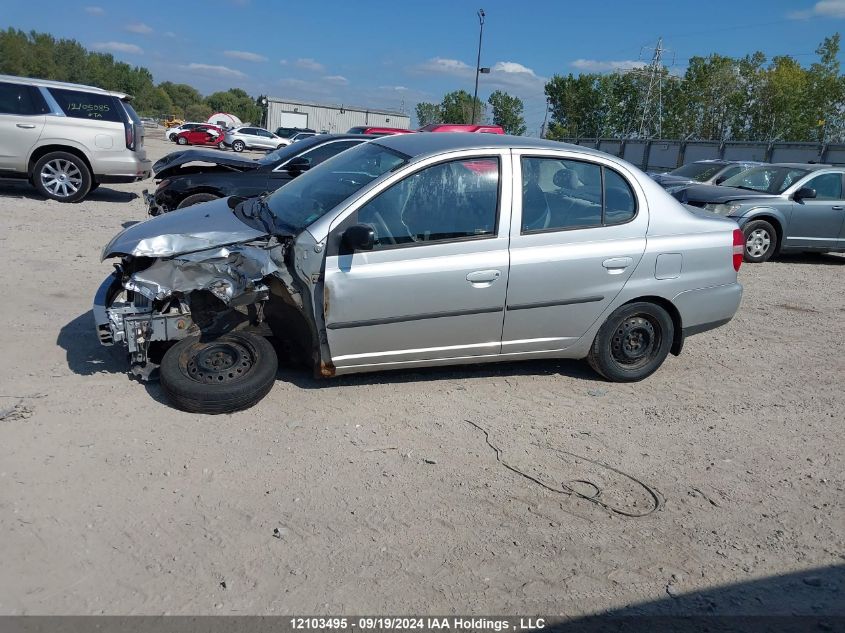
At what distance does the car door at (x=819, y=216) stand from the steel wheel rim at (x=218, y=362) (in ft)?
33.2

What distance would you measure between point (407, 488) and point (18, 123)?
10.6m

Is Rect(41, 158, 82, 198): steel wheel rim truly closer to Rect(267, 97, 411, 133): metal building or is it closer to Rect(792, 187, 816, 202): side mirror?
Rect(792, 187, 816, 202): side mirror

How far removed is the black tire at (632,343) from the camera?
5211 mm

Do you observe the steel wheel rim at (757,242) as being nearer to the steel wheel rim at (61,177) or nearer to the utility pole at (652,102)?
the steel wheel rim at (61,177)

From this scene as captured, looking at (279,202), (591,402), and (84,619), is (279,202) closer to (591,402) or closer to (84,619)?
(591,402)

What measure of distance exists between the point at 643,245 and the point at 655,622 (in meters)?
2.90

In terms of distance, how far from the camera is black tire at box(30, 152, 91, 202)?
11.6 meters

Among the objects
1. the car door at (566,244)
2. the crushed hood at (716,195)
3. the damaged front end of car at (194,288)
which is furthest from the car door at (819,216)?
the damaged front end of car at (194,288)

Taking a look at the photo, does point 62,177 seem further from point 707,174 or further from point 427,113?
point 427,113

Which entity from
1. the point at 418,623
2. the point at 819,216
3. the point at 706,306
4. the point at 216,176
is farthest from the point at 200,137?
the point at 418,623

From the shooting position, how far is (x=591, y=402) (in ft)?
16.6

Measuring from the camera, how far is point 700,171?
15.3 meters

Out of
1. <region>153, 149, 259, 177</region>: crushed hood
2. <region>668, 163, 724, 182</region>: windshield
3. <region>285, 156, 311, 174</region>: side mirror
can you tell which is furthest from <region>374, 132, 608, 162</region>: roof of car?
<region>668, 163, 724, 182</region>: windshield

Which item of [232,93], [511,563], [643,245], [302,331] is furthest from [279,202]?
[232,93]
